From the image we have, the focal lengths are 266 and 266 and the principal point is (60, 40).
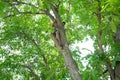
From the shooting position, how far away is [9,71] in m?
15.6

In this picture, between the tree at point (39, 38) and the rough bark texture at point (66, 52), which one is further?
the tree at point (39, 38)

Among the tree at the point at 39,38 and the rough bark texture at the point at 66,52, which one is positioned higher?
the tree at the point at 39,38

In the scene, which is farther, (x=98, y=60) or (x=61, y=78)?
(x=61, y=78)

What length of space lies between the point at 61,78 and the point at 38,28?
3.22m

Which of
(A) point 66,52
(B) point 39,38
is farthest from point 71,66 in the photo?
(B) point 39,38

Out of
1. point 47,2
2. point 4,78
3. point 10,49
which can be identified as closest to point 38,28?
point 10,49

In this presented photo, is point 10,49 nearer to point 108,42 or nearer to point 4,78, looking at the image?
point 4,78

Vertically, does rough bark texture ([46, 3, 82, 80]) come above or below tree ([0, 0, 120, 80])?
below

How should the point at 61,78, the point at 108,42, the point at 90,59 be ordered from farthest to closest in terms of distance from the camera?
1. the point at 61,78
2. the point at 108,42
3. the point at 90,59

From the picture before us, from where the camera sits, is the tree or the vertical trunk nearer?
the vertical trunk

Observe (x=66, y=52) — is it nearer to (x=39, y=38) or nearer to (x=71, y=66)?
(x=71, y=66)

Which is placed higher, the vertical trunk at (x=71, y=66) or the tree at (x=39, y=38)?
the tree at (x=39, y=38)

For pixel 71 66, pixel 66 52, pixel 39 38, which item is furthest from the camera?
pixel 39 38

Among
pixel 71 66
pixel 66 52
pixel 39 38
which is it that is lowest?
pixel 71 66
